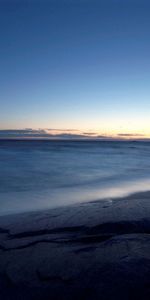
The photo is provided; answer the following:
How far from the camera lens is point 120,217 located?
438 cm

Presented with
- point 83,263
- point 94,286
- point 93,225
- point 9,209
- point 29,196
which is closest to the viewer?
point 94,286

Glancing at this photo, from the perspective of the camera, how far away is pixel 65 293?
10.5 ft

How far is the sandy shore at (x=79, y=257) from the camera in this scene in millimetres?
3174

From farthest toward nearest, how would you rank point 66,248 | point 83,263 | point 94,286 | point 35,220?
point 35,220
point 66,248
point 83,263
point 94,286

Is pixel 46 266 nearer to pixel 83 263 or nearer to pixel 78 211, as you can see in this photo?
pixel 83 263

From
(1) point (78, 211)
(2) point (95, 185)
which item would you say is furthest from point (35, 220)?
(2) point (95, 185)

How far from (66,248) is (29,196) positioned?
558 centimetres

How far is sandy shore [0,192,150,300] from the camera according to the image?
317 cm

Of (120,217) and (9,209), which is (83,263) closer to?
(120,217)

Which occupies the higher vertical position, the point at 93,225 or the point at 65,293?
the point at 93,225

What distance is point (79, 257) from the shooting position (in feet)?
11.7

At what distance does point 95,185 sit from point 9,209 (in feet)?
17.2

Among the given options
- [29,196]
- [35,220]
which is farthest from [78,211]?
[29,196]

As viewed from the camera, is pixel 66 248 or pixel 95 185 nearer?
pixel 66 248
